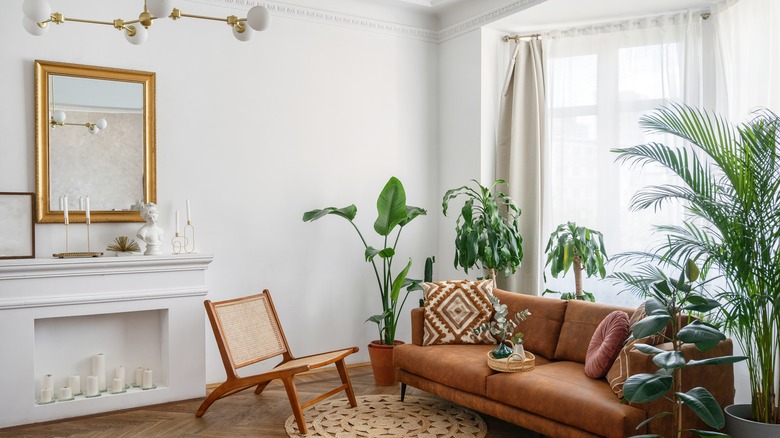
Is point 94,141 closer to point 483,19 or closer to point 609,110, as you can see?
point 483,19

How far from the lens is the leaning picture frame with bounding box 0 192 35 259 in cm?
419

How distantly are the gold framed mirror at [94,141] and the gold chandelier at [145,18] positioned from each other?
5.24 feet

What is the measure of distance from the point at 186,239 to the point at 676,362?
11.5ft

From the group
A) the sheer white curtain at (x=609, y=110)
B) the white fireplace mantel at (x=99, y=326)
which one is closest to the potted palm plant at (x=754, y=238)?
the sheer white curtain at (x=609, y=110)

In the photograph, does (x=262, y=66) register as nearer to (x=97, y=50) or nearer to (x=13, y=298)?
(x=97, y=50)

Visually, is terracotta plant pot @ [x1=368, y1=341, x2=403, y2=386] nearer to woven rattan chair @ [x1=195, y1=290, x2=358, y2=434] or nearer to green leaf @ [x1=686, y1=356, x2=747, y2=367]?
woven rattan chair @ [x1=195, y1=290, x2=358, y2=434]

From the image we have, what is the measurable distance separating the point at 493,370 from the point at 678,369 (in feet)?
3.50

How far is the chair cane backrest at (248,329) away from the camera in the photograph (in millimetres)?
4312

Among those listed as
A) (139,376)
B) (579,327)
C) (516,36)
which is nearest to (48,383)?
(139,376)

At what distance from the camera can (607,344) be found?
3400mm

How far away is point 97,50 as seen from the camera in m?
4.50

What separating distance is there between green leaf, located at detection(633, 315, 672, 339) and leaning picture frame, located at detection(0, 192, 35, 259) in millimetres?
3832

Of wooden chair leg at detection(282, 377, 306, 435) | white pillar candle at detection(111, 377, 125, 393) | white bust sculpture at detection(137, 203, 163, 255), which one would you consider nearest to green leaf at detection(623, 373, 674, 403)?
wooden chair leg at detection(282, 377, 306, 435)

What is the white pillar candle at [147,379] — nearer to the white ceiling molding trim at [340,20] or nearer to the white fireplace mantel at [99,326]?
the white fireplace mantel at [99,326]
